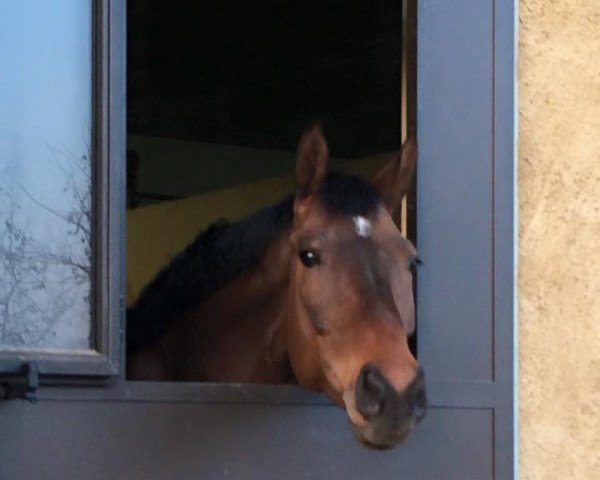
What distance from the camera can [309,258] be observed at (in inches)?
81.8

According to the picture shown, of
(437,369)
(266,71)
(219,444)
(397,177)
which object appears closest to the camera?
(219,444)

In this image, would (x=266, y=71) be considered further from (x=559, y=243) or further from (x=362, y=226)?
(x=362, y=226)

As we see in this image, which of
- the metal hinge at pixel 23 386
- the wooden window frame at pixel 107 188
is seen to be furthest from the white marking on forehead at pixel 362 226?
the metal hinge at pixel 23 386

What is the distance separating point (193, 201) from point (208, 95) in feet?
2.09

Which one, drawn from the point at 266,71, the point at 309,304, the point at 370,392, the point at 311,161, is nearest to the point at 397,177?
the point at 311,161

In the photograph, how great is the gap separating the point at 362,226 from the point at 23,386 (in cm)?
56

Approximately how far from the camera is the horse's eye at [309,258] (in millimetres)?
2070

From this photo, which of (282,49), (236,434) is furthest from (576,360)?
(282,49)

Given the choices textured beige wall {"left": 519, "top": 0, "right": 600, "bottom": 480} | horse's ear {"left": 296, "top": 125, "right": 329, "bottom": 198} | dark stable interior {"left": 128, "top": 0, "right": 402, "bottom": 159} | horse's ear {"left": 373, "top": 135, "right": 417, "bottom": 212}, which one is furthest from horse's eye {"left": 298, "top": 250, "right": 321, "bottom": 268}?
dark stable interior {"left": 128, "top": 0, "right": 402, "bottom": 159}

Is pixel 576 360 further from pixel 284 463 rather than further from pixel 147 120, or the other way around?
pixel 147 120

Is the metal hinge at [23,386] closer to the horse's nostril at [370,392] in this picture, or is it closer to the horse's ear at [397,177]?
the horse's nostril at [370,392]

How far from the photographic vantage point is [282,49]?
3635 mm

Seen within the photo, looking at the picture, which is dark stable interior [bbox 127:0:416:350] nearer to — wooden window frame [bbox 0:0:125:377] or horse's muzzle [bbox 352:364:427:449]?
wooden window frame [bbox 0:0:125:377]

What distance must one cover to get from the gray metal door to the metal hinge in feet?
0.31
